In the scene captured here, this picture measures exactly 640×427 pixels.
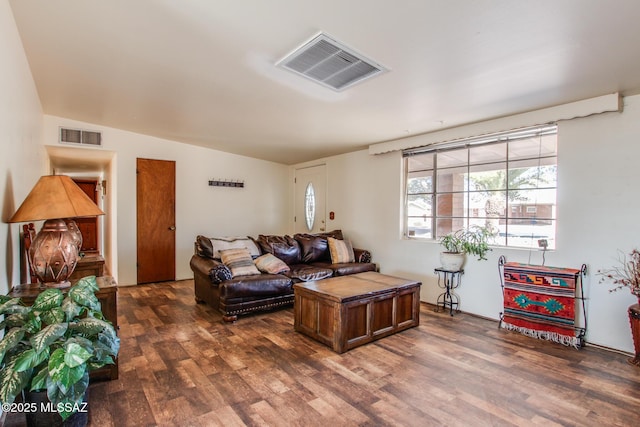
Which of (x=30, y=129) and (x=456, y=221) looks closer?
(x=30, y=129)

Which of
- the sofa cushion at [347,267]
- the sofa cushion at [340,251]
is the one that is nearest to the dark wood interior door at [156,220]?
the sofa cushion at [347,267]

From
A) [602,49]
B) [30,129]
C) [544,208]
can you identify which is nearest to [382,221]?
[544,208]

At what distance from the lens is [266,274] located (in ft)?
13.2

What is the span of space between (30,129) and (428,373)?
4301 millimetres

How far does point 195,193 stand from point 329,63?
4116 millimetres

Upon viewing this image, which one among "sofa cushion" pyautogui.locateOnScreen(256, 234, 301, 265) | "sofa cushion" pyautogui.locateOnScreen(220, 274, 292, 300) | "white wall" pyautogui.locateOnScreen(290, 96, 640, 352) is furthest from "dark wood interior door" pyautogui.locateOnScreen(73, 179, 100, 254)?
"white wall" pyautogui.locateOnScreen(290, 96, 640, 352)

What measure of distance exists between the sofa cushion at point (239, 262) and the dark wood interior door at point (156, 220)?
6.52 ft

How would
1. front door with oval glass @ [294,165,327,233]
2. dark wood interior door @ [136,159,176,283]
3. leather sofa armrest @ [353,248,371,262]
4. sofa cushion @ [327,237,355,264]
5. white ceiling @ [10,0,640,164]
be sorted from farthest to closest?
front door with oval glass @ [294,165,327,233], dark wood interior door @ [136,159,176,283], leather sofa armrest @ [353,248,371,262], sofa cushion @ [327,237,355,264], white ceiling @ [10,0,640,164]

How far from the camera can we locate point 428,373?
2498 millimetres

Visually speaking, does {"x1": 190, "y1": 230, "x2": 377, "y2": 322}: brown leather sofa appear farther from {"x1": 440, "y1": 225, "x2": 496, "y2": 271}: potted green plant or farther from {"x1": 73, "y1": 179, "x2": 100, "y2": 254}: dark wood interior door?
{"x1": 73, "y1": 179, "x2": 100, "y2": 254}: dark wood interior door

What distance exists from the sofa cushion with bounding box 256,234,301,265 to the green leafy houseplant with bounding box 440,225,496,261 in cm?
208

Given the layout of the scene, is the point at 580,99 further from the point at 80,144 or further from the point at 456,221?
the point at 80,144

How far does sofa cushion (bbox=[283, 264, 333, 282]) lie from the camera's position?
412cm

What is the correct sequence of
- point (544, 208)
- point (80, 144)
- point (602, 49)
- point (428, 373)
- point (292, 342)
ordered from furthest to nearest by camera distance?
point (80, 144)
point (544, 208)
point (292, 342)
point (428, 373)
point (602, 49)
